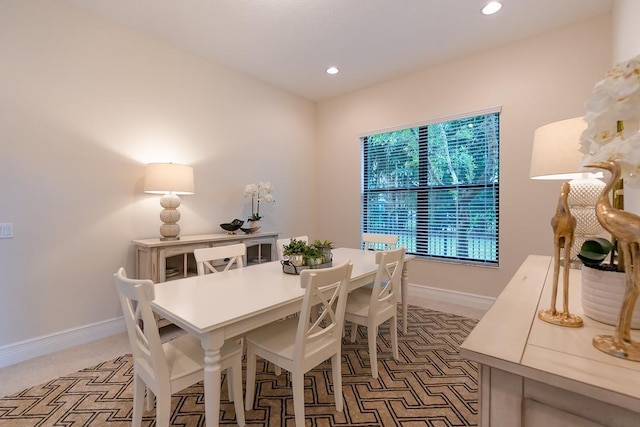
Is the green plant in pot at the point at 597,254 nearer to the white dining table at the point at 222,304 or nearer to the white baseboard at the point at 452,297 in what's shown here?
the white dining table at the point at 222,304

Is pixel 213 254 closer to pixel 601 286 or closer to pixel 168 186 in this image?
pixel 168 186

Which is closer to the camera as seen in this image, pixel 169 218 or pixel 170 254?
pixel 170 254

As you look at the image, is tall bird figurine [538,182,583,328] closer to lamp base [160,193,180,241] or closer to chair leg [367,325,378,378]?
chair leg [367,325,378,378]

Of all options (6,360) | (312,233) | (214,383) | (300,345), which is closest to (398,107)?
(312,233)

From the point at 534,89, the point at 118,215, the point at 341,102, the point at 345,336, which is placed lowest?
the point at 345,336

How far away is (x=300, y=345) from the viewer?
145 cm

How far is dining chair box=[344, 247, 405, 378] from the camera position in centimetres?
204

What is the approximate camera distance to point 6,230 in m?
2.24

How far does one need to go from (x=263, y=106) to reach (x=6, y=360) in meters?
3.57

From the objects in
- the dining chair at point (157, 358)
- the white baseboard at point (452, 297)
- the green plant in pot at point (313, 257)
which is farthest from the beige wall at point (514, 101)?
the dining chair at point (157, 358)

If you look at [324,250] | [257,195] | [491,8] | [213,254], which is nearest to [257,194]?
[257,195]

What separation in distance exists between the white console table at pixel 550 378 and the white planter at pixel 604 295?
1.2 inches

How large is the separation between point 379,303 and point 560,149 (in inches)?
55.5

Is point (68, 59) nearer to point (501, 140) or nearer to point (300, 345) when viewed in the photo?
point (300, 345)
